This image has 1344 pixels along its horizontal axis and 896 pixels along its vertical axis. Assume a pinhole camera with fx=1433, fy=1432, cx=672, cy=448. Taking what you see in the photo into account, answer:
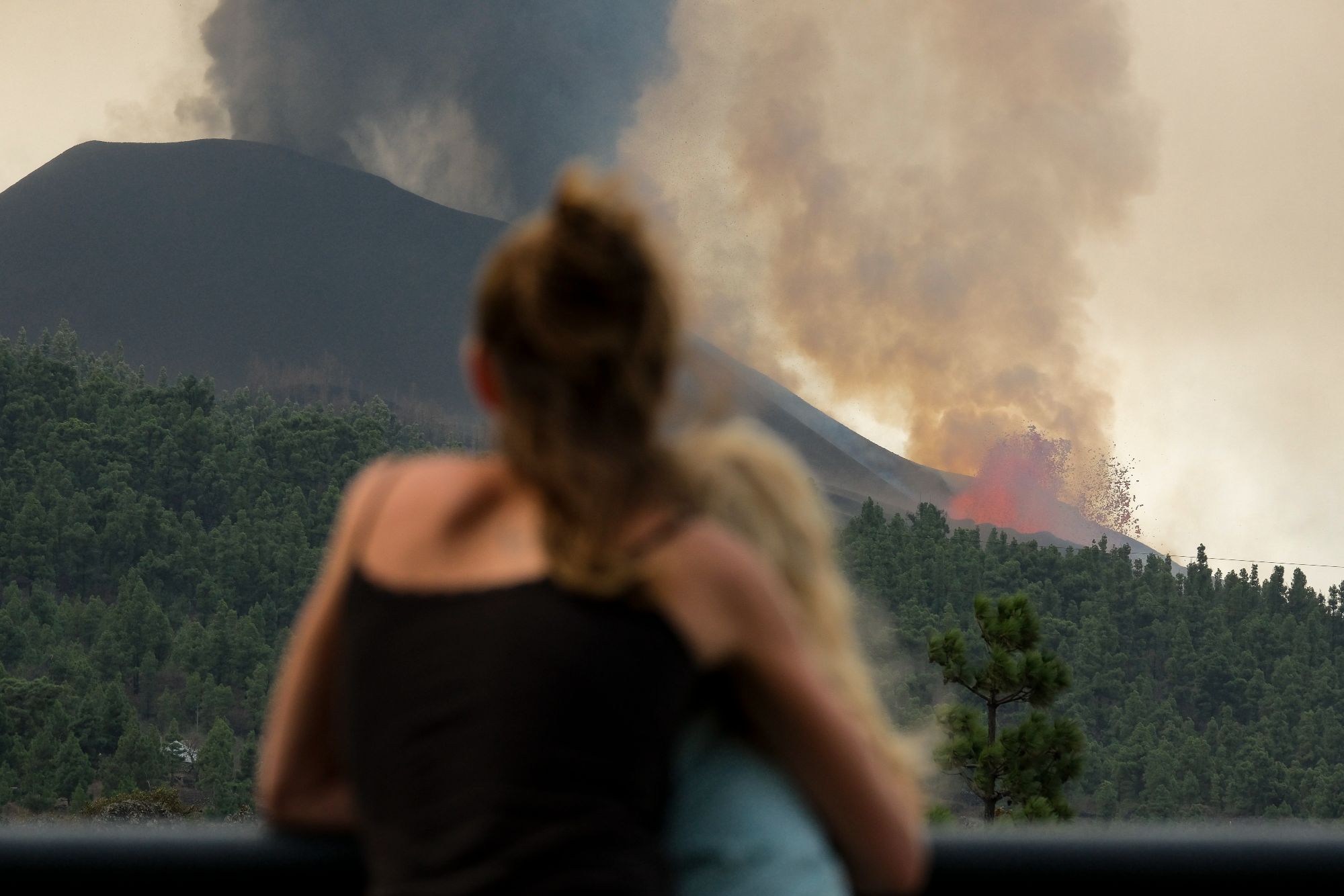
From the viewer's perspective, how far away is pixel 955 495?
569ft

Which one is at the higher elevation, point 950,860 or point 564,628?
point 564,628

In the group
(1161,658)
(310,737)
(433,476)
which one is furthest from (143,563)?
(433,476)

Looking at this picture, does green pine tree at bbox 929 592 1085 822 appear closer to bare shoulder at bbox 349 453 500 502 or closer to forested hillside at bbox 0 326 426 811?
bare shoulder at bbox 349 453 500 502

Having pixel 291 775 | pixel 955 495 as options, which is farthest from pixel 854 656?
pixel 955 495

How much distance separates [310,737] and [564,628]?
1.08ft

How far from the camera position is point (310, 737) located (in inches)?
42.4

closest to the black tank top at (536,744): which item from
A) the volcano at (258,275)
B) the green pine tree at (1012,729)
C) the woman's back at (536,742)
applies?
the woman's back at (536,742)

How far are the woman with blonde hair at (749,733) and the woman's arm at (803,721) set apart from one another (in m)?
0.02

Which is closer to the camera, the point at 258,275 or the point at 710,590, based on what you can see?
the point at 710,590

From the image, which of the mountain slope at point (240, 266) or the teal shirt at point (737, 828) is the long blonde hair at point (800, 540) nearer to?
the teal shirt at point (737, 828)

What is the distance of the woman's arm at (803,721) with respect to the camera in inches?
34.4

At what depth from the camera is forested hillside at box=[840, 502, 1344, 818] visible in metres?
71.5

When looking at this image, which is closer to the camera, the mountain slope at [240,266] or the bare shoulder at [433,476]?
the bare shoulder at [433,476]

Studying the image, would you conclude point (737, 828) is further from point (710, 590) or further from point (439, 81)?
point (439, 81)
